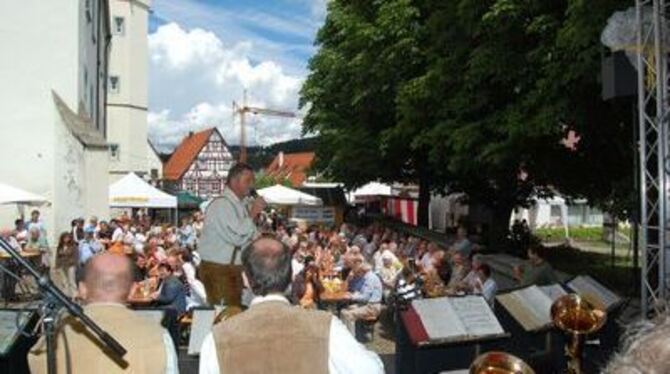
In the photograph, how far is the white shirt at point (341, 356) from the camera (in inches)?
153

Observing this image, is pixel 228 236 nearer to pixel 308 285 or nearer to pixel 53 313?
pixel 53 313

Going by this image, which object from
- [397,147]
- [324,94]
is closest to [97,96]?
[324,94]

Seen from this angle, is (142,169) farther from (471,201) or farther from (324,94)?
(471,201)

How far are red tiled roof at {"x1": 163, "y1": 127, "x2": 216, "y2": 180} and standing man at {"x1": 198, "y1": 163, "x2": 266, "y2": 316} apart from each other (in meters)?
97.3

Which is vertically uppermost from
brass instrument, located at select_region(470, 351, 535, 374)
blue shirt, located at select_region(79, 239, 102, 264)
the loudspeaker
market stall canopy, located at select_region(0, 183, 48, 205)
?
the loudspeaker

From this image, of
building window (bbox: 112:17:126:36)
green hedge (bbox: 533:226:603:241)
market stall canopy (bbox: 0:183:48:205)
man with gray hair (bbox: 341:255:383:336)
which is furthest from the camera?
building window (bbox: 112:17:126:36)

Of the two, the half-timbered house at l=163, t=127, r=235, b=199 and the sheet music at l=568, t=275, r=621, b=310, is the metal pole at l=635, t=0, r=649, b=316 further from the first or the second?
the half-timbered house at l=163, t=127, r=235, b=199

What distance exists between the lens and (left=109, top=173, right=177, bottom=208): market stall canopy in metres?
29.3

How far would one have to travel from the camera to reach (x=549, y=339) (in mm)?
8734

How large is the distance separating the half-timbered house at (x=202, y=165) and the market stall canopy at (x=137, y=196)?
71259 mm

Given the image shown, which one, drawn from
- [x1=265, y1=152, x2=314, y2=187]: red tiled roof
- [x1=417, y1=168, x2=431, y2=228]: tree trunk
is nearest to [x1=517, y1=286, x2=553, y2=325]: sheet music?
[x1=417, y1=168, x2=431, y2=228]: tree trunk

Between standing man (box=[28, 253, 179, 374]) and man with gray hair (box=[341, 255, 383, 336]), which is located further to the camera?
man with gray hair (box=[341, 255, 383, 336])

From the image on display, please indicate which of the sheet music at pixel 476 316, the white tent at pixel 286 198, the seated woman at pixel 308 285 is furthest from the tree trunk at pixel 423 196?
the sheet music at pixel 476 316

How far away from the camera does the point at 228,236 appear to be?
22.5 ft
